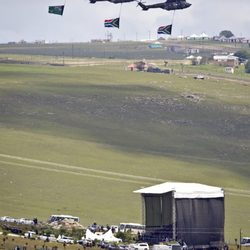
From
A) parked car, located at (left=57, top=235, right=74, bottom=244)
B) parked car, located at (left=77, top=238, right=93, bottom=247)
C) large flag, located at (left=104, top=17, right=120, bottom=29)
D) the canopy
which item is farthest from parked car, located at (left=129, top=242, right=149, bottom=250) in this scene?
large flag, located at (left=104, top=17, right=120, bottom=29)

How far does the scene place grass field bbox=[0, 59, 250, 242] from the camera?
Result: 10481cm

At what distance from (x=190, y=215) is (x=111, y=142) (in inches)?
2063

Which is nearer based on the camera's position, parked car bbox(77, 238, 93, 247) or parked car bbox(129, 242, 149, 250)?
parked car bbox(129, 242, 149, 250)

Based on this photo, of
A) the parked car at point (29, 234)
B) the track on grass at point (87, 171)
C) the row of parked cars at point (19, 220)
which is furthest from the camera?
the track on grass at point (87, 171)

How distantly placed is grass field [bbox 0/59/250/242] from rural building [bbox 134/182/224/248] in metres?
13.7

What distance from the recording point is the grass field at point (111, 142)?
105m

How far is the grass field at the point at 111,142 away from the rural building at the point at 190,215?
44.9ft

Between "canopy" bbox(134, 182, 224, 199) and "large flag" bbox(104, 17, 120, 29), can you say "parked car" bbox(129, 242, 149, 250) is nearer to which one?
"canopy" bbox(134, 182, 224, 199)

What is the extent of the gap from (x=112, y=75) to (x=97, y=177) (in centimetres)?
8643

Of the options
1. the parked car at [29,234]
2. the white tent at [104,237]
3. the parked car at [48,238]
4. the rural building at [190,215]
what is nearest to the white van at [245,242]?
the rural building at [190,215]

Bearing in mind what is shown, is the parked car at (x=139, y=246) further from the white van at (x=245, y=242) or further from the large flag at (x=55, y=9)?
the large flag at (x=55, y=9)

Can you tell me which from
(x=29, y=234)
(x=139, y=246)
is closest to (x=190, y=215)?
(x=139, y=246)

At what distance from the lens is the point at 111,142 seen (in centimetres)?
13338

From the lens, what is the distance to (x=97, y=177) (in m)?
114
